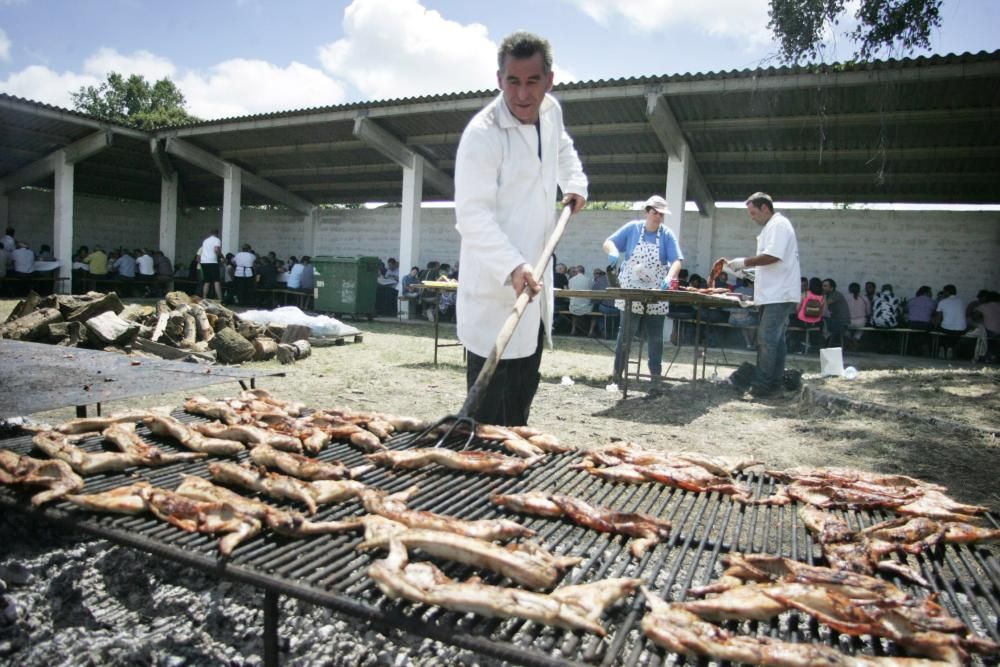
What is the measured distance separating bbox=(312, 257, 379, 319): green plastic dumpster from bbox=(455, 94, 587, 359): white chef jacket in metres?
11.5

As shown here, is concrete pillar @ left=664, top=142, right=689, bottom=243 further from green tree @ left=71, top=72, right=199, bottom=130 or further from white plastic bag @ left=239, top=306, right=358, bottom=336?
green tree @ left=71, top=72, right=199, bottom=130

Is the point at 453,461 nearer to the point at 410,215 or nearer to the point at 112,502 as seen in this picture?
the point at 112,502

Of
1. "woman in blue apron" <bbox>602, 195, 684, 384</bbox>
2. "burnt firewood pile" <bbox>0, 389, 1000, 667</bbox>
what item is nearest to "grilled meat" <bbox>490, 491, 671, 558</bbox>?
"burnt firewood pile" <bbox>0, 389, 1000, 667</bbox>

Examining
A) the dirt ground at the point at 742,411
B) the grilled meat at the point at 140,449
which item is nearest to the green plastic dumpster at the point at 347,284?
the dirt ground at the point at 742,411

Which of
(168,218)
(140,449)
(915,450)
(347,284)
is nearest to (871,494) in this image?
Answer: (140,449)

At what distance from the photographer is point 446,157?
1509 centimetres

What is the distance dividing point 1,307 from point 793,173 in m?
16.0

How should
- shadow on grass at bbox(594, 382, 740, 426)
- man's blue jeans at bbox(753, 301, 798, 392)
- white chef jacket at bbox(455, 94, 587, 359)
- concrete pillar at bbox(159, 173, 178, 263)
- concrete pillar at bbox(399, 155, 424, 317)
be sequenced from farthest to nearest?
concrete pillar at bbox(159, 173, 178, 263), concrete pillar at bbox(399, 155, 424, 317), man's blue jeans at bbox(753, 301, 798, 392), shadow on grass at bbox(594, 382, 740, 426), white chef jacket at bbox(455, 94, 587, 359)

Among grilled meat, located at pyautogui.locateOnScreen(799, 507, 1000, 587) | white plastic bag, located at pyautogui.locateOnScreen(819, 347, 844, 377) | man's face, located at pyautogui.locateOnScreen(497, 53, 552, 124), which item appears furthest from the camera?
white plastic bag, located at pyautogui.locateOnScreen(819, 347, 844, 377)

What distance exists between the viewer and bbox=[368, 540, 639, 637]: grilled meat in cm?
131

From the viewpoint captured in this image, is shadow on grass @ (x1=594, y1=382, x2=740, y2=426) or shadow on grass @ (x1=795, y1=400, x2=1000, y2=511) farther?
shadow on grass @ (x1=594, y1=382, x2=740, y2=426)

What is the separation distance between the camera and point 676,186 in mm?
11852

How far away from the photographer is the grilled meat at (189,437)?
97.9 inches

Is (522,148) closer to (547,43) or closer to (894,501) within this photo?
(547,43)
